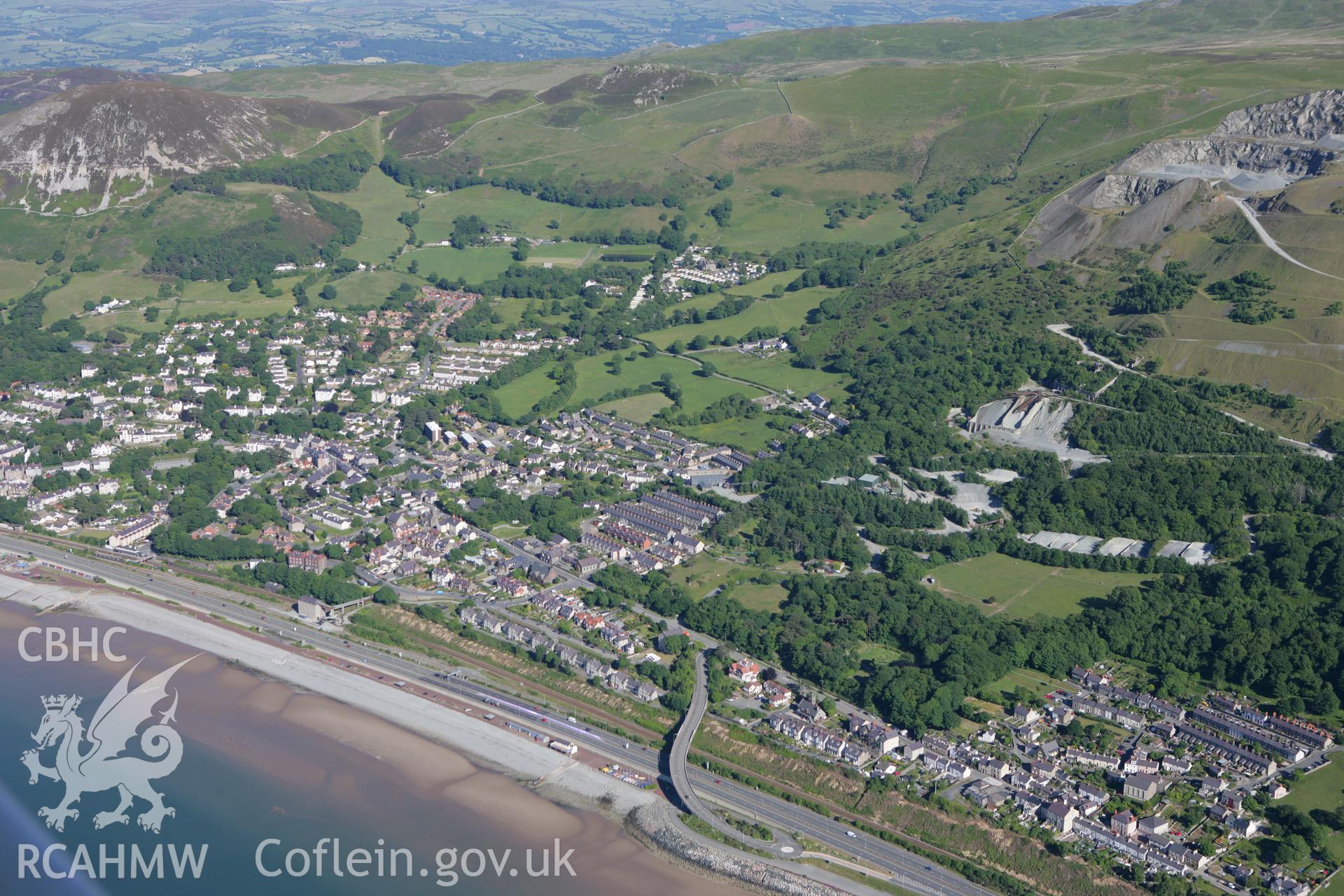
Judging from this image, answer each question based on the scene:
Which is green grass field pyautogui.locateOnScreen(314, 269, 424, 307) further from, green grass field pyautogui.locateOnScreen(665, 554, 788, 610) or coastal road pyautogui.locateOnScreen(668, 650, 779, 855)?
coastal road pyautogui.locateOnScreen(668, 650, 779, 855)

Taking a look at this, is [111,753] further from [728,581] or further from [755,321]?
[755,321]

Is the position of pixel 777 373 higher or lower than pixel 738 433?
higher

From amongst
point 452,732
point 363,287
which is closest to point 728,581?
point 452,732

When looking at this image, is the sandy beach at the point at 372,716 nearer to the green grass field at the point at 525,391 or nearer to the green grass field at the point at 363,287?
the green grass field at the point at 525,391

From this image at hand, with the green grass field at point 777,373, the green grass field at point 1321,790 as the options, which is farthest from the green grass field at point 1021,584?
the green grass field at point 777,373

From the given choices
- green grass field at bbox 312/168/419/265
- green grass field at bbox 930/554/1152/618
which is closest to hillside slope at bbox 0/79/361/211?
green grass field at bbox 312/168/419/265

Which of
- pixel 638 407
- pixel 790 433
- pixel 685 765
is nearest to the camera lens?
pixel 685 765

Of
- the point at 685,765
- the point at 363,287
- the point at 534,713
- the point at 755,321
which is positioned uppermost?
the point at 363,287

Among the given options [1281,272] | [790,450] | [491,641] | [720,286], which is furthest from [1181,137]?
[491,641]
